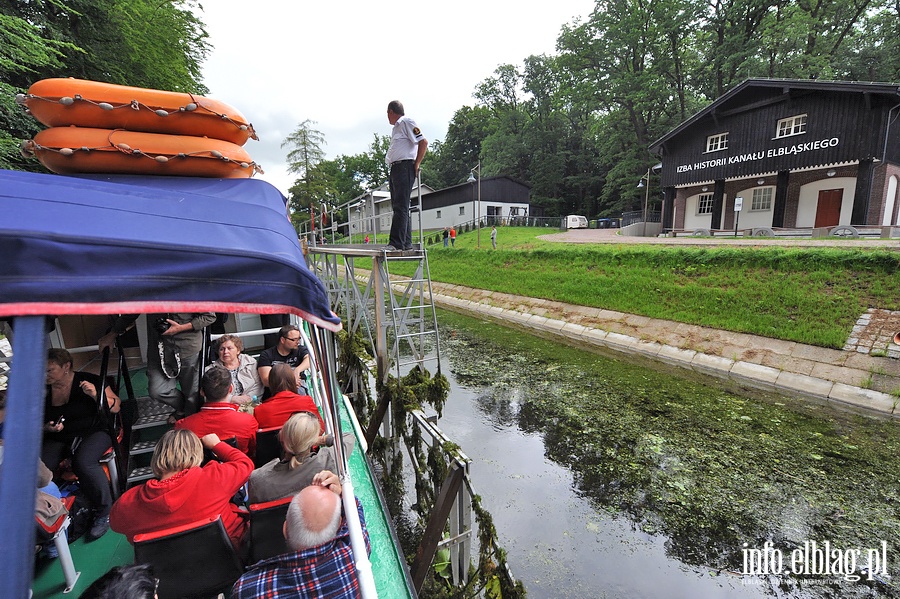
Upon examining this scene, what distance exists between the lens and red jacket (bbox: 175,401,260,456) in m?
2.75

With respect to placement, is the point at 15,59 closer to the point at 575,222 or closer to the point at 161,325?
the point at 161,325

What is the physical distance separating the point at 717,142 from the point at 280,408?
961 inches

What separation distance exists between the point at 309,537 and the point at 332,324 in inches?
39.8

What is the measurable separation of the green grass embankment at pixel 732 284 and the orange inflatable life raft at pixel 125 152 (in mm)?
11371

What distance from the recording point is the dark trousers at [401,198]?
5812mm

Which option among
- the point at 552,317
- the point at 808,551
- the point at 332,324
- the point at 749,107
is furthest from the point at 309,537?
the point at 749,107

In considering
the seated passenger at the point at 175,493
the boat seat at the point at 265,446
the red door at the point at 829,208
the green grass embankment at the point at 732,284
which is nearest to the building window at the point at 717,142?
the red door at the point at 829,208

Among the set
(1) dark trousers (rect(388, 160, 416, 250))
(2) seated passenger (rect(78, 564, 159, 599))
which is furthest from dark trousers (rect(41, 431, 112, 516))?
(1) dark trousers (rect(388, 160, 416, 250))

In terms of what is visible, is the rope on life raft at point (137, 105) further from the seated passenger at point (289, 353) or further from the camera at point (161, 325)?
the seated passenger at point (289, 353)

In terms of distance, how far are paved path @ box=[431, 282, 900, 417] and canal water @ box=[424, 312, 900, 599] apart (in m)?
0.72

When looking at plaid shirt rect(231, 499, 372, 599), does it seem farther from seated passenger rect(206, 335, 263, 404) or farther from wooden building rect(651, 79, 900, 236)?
wooden building rect(651, 79, 900, 236)

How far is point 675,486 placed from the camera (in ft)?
17.6

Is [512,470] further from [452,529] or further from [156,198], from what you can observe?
[156,198]

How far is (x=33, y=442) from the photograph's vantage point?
1201 millimetres
